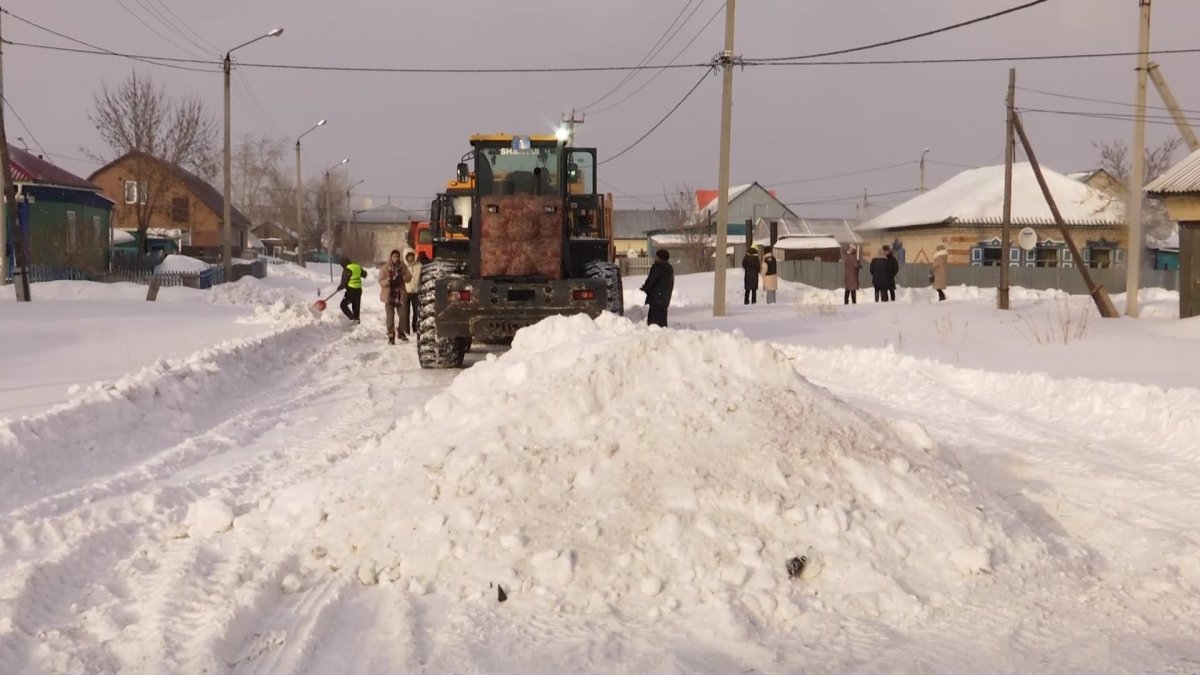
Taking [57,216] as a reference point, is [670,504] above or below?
below

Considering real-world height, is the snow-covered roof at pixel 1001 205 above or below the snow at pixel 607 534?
above

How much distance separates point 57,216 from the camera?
41.3m

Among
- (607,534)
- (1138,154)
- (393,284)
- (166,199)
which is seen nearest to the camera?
(607,534)

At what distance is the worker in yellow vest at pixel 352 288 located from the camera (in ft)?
68.8

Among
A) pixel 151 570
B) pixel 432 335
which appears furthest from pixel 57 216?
pixel 151 570

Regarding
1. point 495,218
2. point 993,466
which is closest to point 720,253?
point 495,218

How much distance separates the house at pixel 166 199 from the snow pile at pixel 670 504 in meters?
44.9

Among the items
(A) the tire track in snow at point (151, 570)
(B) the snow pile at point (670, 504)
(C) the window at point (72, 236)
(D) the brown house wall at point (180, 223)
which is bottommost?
(A) the tire track in snow at point (151, 570)

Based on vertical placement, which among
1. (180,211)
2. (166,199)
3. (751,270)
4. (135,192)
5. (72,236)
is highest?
(166,199)

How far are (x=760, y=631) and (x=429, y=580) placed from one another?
1678mm

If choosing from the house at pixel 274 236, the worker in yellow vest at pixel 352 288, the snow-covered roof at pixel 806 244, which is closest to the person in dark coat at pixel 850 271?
the worker in yellow vest at pixel 352 288

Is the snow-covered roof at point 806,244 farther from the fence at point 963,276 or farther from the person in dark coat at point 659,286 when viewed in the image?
the person in dark coat at point 659,286

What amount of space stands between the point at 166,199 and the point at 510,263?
53916 mm

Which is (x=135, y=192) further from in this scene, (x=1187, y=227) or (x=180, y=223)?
(x=1187, y=227)
